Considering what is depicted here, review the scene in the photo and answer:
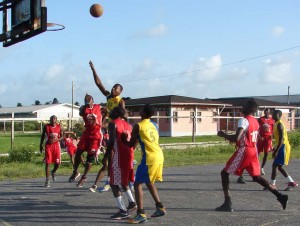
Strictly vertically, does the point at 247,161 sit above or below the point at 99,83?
below

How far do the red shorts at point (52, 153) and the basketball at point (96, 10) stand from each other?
3.44 meters

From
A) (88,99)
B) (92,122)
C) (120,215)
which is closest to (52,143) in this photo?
(92,122)

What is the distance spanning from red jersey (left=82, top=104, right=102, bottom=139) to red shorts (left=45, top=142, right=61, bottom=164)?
3.22 ft

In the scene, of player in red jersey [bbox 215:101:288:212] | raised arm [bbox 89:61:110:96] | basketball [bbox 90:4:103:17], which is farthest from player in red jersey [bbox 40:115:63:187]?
player in red jersey [bbox 215:101:288:212]

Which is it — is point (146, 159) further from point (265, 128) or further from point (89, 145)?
point (265, 128)

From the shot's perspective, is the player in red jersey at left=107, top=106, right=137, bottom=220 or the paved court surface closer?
the paved court surface

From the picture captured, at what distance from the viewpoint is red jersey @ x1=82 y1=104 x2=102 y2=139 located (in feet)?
36.2

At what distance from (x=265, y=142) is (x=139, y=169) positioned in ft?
22.2

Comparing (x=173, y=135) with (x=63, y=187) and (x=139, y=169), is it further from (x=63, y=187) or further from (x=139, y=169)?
(x=139, y=169)

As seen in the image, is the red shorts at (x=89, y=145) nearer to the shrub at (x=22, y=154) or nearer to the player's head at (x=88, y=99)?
the player's head at (x=88, y=99)

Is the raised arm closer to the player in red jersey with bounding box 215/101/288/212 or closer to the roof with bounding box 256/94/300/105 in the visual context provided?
the player in red jersey with bounding box 215/101/288/212

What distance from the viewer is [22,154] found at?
16812mm

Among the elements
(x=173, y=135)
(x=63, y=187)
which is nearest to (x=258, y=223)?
(x=63, y=187)

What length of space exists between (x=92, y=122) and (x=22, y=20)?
2.74 meters
